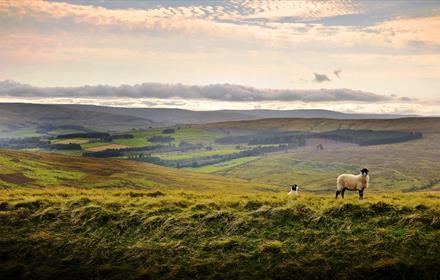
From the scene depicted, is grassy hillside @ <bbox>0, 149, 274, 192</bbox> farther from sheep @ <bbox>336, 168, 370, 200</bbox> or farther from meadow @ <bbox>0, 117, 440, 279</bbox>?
sheep @ <bbox>336, 168, 370, 200</bbox>

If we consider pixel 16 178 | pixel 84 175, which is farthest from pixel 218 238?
pixel 84 175

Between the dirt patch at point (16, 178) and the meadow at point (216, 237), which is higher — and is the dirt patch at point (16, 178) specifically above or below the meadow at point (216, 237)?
below

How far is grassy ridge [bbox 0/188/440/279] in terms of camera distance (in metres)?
17.4

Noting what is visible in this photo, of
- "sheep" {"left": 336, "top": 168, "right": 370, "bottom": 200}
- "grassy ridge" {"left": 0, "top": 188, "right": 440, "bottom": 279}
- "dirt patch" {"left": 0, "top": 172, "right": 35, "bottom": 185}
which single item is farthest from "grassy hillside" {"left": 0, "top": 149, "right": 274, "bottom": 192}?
"sheep" {"left": 336, "top": 168, "right": 370, "bottom": 200}

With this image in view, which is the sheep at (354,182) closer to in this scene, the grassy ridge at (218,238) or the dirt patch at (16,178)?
the grassy ridge at (218,238)

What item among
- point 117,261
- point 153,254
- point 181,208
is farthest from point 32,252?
point 181,208

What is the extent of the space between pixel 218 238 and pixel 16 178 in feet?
334

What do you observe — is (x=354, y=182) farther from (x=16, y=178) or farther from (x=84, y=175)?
(x=84, y=175)

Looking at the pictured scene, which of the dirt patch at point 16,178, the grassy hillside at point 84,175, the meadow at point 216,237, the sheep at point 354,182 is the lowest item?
the grassy hillside at point 84,175

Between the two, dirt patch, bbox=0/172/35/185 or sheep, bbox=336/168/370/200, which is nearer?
sheep, bbox=336/168/370/200

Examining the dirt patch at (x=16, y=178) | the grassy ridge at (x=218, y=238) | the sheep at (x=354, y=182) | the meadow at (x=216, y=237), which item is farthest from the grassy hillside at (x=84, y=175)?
the sheep at (x=354, y=182)

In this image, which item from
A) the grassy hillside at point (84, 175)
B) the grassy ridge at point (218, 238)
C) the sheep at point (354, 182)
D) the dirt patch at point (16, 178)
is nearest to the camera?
the grassy ridge at point (218, 238)

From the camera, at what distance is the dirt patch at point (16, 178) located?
4008 inches

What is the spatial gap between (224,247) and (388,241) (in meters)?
7.40
